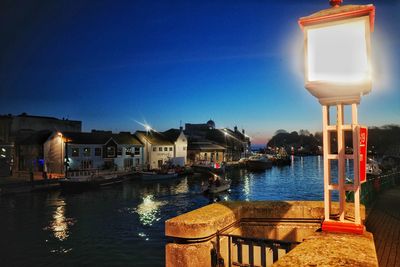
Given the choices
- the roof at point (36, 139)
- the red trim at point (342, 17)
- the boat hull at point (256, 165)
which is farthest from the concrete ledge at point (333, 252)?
the boat hull at point (256, 165)

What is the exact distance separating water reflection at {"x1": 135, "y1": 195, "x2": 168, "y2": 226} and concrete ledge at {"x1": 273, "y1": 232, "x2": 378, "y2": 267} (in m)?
25.5

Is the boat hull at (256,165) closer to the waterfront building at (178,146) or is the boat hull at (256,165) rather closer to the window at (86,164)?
the waterfront building at (178,146)

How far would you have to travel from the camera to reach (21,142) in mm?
71062

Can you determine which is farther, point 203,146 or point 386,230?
point 203,146

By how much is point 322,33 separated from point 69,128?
92469 millimetres

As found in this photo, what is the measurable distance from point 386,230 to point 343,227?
22.2 ft

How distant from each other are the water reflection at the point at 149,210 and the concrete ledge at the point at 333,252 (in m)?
Answer: 25.5

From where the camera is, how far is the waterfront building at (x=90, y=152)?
212ft

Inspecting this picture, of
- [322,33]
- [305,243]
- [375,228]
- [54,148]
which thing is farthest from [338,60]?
[54,148]

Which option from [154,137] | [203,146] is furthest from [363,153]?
[203,146]

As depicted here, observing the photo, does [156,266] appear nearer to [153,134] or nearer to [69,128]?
[153,134]

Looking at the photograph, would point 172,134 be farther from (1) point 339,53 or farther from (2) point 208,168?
(1) point 339,53

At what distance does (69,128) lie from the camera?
88688mm

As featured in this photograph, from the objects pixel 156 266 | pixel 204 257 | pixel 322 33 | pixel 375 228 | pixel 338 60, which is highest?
pixel 322 33
